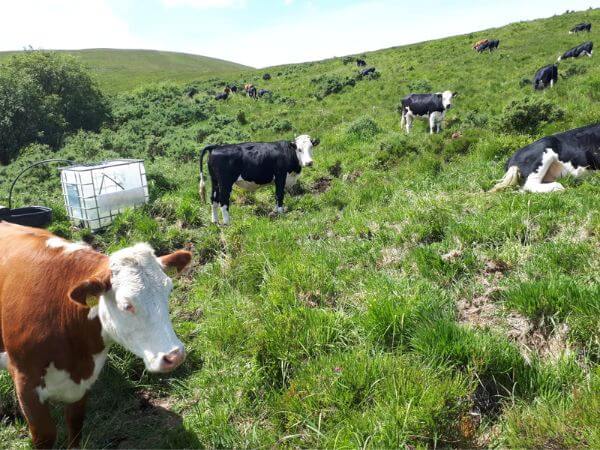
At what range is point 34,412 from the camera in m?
3.15

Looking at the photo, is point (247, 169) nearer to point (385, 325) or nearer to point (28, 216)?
point (28, 216)

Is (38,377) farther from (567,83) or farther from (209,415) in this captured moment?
(567,83)

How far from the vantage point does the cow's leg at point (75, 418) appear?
3455 mm

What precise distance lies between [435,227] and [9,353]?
14.3 ft

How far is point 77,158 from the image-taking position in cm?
1684

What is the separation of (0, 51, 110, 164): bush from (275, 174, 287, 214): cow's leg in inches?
742

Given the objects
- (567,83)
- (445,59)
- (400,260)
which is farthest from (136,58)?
(400,260)

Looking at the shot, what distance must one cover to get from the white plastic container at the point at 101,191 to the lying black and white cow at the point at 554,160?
7.25 m

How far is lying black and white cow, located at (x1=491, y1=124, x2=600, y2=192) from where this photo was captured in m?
6.43

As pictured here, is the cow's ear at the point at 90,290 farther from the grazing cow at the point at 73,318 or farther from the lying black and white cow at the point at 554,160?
the lying black and white cow at the point at 554,160

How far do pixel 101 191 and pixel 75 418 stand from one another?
21.5 feet

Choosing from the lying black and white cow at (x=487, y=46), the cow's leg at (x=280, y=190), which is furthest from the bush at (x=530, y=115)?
the lying black and white cow at (x=487, y=46)

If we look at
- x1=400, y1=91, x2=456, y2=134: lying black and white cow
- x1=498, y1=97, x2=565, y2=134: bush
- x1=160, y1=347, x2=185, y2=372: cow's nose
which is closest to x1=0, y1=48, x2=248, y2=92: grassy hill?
x1=400, y1=91, x2=456, y2=134: lying black and white cow

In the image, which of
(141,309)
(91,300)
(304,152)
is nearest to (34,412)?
(91,300)
